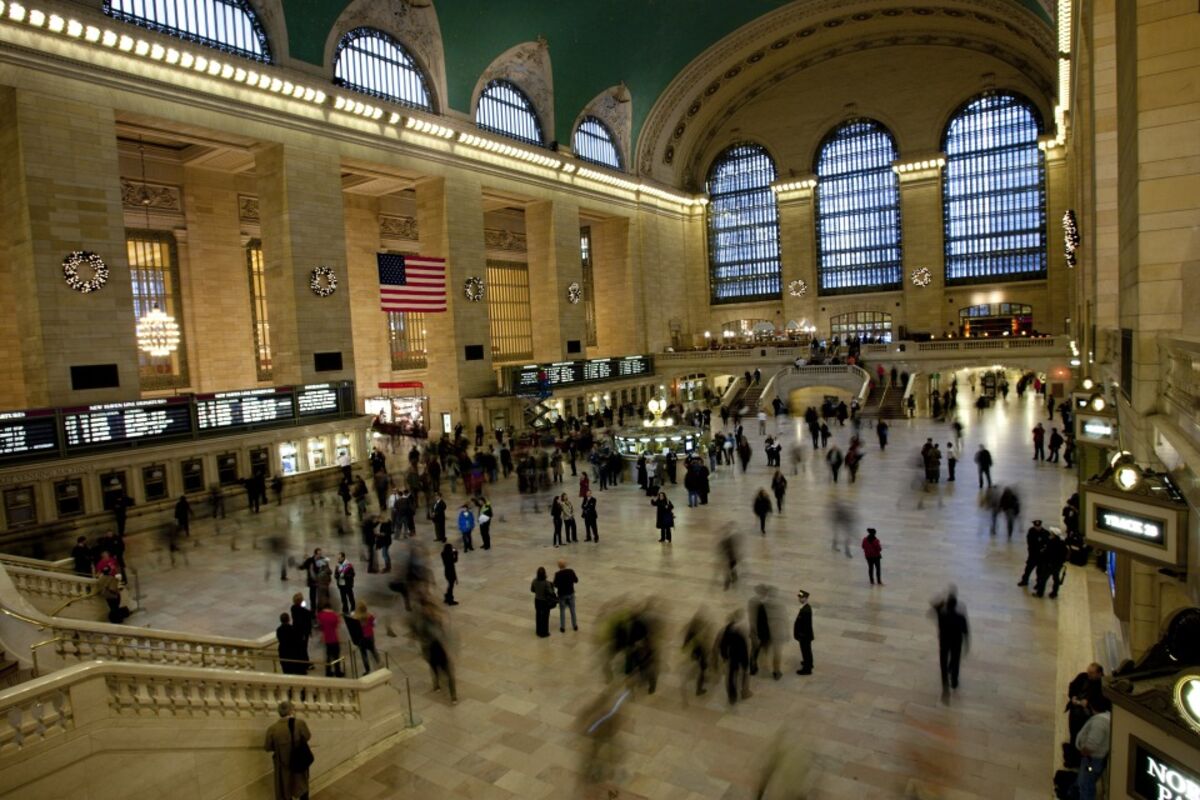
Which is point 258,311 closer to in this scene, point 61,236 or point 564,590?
point 61,236

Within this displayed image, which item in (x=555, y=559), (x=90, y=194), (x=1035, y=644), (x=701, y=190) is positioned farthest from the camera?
(x=701, y=190)

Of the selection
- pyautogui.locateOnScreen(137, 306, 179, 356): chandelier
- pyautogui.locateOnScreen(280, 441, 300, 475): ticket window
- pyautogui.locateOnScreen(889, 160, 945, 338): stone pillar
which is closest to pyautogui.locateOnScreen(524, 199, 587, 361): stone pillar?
pyautogui.locateOnScreen(280, 441, 300, 475): ticket window

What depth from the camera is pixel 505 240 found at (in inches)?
1411

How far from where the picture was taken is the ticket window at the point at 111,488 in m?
15.0

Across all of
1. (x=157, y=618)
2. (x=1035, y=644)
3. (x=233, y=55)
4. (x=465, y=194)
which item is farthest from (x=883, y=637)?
(x=465, y=194)

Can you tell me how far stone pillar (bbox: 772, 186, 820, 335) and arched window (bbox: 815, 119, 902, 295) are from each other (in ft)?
2.49

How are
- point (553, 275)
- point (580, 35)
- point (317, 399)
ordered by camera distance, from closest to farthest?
point (317, 399)
point (580, 35)
point (553, 275)

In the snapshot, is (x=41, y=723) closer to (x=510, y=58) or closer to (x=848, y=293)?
(x=510, y=58)

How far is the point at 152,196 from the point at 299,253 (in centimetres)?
590

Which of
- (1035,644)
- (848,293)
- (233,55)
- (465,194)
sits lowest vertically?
(1035,644)

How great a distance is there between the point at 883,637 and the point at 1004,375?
38.1 meters

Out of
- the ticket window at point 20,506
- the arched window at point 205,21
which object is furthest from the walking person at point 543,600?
the arched window at point 205,21

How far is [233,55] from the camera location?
59.9 feet

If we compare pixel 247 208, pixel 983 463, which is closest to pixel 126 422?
pixel 247 208
